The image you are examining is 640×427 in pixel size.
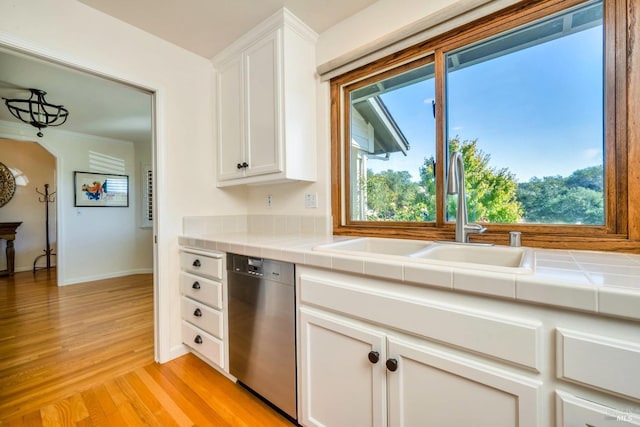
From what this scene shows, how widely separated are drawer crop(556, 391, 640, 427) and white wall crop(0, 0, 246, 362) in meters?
2.13

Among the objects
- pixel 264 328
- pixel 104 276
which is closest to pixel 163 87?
pixel 264 328

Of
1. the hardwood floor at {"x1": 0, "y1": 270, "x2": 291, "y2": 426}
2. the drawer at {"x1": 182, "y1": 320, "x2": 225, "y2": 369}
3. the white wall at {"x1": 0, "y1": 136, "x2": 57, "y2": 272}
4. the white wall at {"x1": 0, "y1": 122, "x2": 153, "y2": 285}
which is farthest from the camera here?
the white wall at {"x1": 0, "y1": 136, "x2": 57, "y2": 272}

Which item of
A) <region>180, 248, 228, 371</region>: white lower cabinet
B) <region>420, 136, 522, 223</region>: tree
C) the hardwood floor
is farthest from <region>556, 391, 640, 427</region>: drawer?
<region>180, 248, 228, 371</region>: white lower cabinet

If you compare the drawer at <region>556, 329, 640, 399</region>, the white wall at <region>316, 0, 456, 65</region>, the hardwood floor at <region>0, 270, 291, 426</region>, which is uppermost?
the white wall at <region>316, 0, 456, 65</region>

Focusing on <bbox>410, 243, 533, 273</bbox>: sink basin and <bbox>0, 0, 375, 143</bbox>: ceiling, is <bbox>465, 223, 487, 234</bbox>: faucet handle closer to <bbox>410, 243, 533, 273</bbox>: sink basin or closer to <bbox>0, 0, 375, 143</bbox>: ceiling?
<bbox>410, 243, 533, 273</bbox>: sink basin

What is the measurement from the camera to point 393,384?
95cm

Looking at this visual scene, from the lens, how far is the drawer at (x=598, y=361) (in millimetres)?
594

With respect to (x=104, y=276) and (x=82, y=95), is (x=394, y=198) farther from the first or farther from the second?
(x=104, y=276)

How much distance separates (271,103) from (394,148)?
33.8 inches

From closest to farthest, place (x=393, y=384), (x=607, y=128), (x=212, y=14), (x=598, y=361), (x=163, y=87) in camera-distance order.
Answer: (x=598, y=361), (x=393, y=384), (x=607, y=128), (x=212, y=14), (x=163, y=87)

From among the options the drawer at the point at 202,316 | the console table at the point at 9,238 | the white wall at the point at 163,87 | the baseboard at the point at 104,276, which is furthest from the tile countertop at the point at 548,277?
the console table at the point at 9,238

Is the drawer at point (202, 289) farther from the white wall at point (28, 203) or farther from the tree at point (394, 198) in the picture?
the white wall at point (28, 203)

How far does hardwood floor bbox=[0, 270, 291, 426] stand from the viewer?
4.59ft

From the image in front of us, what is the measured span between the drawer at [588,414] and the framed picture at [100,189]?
5.61 meters
